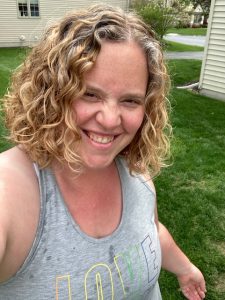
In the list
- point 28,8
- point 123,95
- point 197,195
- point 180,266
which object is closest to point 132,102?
point 123,95

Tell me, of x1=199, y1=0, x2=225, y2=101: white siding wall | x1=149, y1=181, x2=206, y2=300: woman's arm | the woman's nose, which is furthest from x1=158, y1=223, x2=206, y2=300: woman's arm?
x1=199, y1=0, x2=225, y2=101: white siding wall

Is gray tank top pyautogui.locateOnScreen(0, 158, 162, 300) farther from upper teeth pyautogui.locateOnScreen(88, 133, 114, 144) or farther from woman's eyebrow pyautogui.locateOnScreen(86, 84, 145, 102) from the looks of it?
woman's eyebrow pyautogui.locateOnScreen(86, 84, 145, 102)

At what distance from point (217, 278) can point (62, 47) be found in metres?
2.78

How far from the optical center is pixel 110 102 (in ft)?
3.88

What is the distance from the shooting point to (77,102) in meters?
1.16

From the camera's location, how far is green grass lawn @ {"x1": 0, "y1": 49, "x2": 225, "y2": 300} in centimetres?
331

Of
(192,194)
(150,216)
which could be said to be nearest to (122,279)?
(150,216)

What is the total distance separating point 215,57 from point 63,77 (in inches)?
326

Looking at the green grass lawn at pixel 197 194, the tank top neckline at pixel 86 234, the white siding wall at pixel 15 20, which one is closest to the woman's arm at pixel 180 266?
the tank top neckline at pixel 86 234

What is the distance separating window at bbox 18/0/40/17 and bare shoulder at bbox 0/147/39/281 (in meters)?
20.5

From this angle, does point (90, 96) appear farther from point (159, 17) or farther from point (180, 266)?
point (159, 17)

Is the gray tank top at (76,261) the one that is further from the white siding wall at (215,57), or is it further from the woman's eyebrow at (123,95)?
the white siding wall at (215,57)

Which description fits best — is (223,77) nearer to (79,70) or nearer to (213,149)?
(213,149)

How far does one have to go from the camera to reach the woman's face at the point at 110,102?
1122mm
